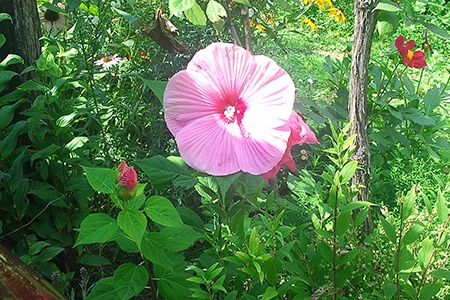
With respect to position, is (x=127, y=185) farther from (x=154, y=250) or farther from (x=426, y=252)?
(x=426, y=252)

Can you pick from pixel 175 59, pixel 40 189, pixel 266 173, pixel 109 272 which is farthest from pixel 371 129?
pixel 266 173

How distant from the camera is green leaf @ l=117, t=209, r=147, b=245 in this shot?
2.95ft

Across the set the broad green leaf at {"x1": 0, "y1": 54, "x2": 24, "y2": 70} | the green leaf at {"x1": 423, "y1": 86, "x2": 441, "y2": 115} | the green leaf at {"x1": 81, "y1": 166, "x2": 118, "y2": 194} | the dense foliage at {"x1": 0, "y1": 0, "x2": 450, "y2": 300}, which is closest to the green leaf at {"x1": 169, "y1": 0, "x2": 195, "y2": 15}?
the dense foliage at {"x1": 0, "y1": 0, "x2": 450, "y2": 300}

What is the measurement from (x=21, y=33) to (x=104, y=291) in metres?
1.11

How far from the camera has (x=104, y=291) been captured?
1132mm

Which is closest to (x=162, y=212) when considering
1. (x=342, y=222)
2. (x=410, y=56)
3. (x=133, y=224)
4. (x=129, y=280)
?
(x=133, y=224)

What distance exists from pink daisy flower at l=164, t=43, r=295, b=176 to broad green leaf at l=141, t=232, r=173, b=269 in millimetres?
195

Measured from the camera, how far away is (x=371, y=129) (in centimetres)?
242

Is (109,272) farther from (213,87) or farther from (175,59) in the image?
(213,87)

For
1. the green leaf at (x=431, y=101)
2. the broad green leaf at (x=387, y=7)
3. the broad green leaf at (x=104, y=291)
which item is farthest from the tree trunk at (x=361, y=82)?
the green leaf at (x=431, y=101)

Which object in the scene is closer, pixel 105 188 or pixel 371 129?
pixel 105 188

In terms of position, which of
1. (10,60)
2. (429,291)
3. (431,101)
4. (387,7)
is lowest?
(431,101)

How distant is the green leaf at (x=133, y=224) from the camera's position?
2.95 feet

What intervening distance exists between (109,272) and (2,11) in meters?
0.93
